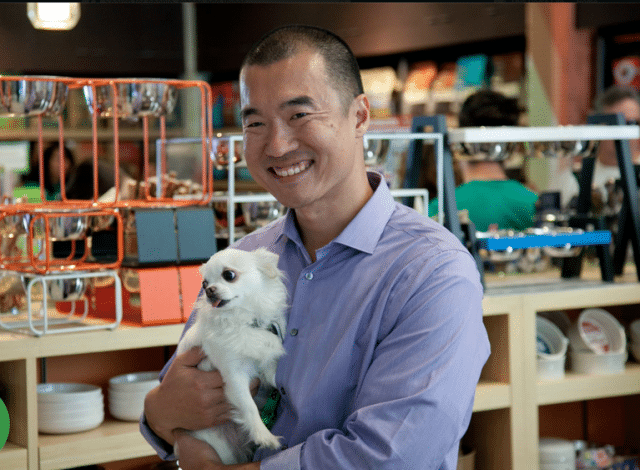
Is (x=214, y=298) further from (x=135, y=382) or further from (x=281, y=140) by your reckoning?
(x=135, y=382)

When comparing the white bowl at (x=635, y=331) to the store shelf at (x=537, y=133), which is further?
the white bowl at (x=635, y=331)

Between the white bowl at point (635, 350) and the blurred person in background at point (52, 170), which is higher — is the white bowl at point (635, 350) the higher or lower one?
the lower one

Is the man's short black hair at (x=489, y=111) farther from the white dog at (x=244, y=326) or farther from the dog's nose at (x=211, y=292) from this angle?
the dog's nose at (x=211, y=292)

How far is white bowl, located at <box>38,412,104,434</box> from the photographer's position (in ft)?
6.92

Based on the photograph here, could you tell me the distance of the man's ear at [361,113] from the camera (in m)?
1.44

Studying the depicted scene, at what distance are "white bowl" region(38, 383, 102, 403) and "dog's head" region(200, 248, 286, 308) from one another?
86 centimetres

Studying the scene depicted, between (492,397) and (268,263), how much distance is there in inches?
50.7

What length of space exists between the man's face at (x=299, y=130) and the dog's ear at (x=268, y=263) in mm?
104

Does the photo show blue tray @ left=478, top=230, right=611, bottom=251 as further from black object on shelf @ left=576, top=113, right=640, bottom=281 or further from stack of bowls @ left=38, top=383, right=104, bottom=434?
stack of bowls @ left=38, top=383, right=104, bottom=434

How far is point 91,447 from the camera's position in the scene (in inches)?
81.7

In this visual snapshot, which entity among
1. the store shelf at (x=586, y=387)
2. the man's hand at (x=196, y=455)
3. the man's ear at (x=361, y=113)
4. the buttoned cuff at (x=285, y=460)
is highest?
the man's ear at (x=361, y=113)

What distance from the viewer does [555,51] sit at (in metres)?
5.52

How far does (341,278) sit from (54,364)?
1.35 meters

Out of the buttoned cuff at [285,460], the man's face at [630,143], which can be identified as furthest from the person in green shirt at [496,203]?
the buttoned cuff at [285,460]
